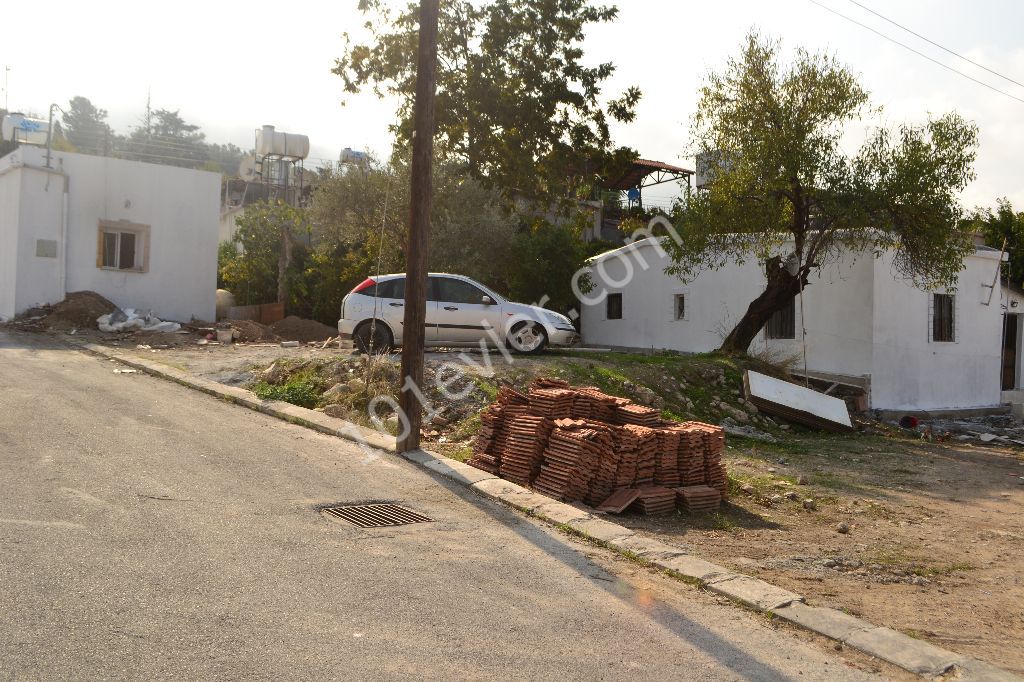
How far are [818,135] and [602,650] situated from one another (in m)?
14.2

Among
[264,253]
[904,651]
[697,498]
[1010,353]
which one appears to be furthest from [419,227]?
[1010,353]

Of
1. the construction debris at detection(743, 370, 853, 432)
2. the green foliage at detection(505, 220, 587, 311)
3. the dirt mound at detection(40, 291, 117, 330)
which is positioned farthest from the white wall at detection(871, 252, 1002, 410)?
the dirt mound at detection(40, 291, 117, 330)

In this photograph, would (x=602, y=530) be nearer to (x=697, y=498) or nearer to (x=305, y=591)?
(x=697, y=498)

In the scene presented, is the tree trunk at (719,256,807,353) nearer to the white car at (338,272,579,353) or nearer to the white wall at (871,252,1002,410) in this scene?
the white wall at (871,252,1002,410)

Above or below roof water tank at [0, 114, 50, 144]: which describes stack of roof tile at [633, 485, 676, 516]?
below

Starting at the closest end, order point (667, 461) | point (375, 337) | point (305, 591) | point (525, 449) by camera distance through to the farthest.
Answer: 1. point (305, 591)
2. point (667, 461)
3. point (525, 449)
4. point (375, 337)

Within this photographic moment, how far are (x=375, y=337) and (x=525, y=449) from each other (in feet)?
23.4

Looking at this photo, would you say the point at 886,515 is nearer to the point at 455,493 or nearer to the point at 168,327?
the point at 455,493

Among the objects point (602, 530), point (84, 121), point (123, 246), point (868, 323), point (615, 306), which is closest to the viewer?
point (602, 530)

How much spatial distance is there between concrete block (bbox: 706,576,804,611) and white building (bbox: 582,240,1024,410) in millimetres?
14168

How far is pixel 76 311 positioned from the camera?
67.9 ft

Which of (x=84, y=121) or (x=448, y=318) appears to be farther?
(x=84, y=121)

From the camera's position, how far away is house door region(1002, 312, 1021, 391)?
2355 cm

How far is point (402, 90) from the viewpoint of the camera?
22312 mm
